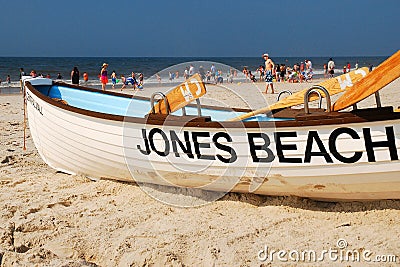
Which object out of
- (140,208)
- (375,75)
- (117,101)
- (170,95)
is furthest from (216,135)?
(117,101)

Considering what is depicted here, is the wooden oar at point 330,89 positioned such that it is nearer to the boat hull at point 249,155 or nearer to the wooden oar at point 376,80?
the boat hull at point 249,155

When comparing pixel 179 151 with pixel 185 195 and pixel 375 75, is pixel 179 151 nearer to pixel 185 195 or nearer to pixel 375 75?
pixel 185 195

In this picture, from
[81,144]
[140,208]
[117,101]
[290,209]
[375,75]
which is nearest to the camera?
[375,75]

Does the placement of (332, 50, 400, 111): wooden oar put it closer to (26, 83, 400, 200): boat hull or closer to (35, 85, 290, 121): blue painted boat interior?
(26, 83, 400, 200): boat hull

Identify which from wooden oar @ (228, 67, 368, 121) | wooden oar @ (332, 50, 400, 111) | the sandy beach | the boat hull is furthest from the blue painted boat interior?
wooden oar @ (332, 50, 400, 111)

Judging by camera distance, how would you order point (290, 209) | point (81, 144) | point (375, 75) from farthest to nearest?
point (81, 144), point (290, 209), point (375, 75)

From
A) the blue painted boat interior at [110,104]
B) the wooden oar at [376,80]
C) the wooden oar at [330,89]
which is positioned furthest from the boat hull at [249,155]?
the blue painted boat interior at [110,104]

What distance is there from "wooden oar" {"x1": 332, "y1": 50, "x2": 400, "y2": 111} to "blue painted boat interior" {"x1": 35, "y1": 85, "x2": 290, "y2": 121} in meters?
1.92

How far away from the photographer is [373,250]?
306 centimetres

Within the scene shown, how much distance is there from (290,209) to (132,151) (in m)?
1.55

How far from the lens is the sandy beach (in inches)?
122

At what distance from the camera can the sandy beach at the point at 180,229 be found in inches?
122

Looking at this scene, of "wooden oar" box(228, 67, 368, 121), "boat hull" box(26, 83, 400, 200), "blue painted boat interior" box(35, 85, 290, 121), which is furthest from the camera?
"blue painted boat interior" box(35, 85, 290, 121)

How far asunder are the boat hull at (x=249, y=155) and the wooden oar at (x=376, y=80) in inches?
11.2
